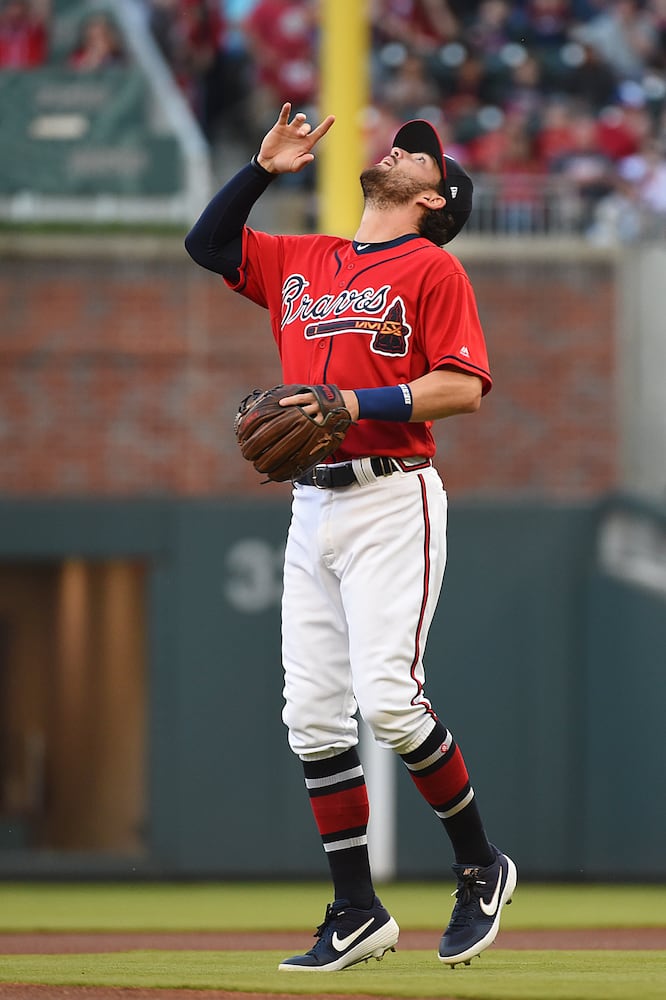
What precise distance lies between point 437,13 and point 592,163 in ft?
7.56

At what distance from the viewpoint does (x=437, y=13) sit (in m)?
12.7

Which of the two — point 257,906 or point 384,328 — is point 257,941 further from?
point 384,328

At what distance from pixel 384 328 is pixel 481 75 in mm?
8613

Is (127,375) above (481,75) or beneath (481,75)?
beneath

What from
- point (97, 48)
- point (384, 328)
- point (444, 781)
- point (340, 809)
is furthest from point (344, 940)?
point (97, 48)

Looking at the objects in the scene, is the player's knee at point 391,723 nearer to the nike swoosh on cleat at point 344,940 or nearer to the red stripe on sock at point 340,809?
the red stripe on sock at point 340,809

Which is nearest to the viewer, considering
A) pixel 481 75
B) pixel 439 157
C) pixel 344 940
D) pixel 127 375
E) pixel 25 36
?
pixel 344 940

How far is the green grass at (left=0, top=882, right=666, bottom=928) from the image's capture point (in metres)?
7.03

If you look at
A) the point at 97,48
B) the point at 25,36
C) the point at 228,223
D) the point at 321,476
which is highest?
the point at 25,36

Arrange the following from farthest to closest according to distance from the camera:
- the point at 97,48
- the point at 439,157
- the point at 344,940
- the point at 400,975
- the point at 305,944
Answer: the point at 97,48, the point at 305,944, the point at 439,157, the point at 344,940, the point at 400,975

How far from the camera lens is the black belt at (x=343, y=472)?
415 centimetres

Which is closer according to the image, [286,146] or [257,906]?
[286,146]

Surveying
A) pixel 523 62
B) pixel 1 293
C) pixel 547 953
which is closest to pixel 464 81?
pixel 523 62

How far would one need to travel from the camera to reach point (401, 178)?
4.31 meters
